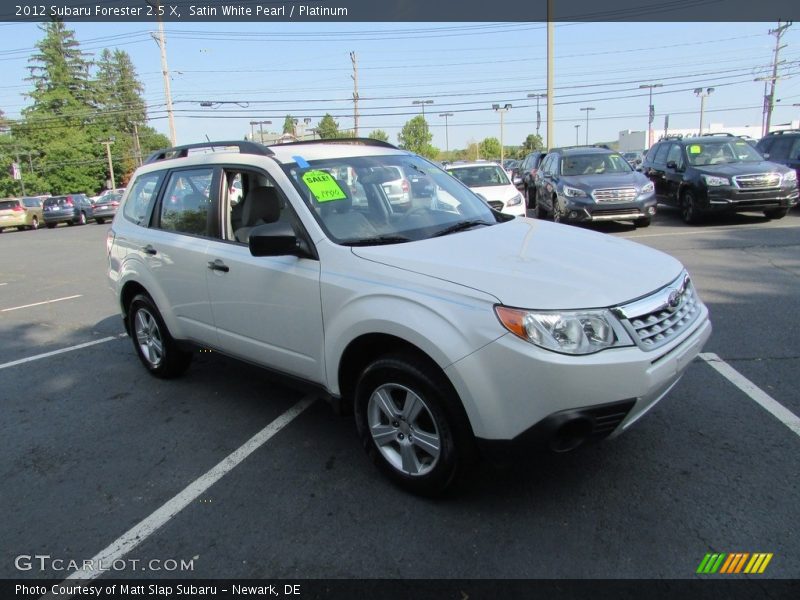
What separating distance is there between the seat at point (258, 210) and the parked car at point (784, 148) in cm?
1370

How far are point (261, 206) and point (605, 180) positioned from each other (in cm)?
940

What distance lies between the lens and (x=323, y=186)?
3506 millimetres

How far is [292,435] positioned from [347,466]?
0.61m

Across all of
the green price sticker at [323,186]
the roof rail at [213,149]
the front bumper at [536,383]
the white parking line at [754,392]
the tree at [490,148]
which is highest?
the tree at [490,148]

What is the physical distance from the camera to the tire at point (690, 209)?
11.8 metres

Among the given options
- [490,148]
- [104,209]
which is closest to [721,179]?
[104,209]

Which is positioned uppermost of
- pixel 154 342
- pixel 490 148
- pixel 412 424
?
pixel 490 148

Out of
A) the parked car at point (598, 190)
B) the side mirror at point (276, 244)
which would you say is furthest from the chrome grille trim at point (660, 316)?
the parked car at point (598, 190)

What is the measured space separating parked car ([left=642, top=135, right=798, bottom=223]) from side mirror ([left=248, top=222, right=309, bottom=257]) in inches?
419

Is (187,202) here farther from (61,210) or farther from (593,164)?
(61,210)

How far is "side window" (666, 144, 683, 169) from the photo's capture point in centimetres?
1268

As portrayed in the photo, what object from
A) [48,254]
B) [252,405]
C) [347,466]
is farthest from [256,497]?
[48,254]

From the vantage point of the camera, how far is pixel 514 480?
311 centimetres

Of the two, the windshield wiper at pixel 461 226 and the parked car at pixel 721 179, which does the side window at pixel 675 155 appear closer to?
the parked car at pixel 721 179
